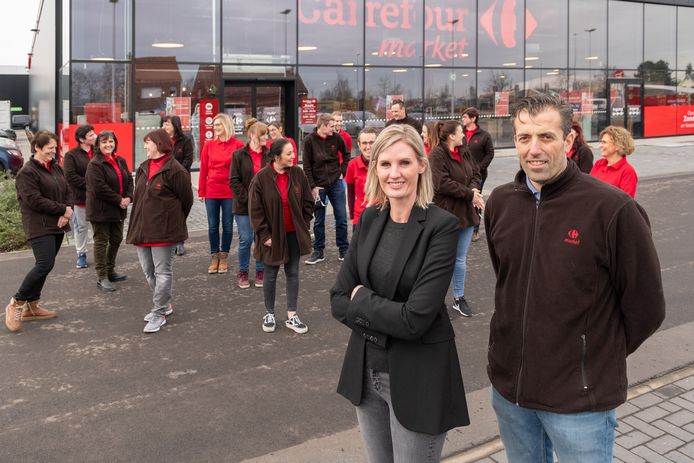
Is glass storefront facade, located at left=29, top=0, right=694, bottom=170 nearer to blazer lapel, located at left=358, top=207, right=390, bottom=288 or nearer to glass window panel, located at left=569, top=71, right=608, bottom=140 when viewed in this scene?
glass window panel, located at left=569, top=71, right=608, bottom=140

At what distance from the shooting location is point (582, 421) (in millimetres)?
2342

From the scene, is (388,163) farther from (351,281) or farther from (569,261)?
(569,261)

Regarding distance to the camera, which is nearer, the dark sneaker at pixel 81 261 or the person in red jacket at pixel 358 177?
the person in red jacket at pixel 358 177

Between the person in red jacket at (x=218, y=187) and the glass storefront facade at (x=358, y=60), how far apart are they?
9.03 m

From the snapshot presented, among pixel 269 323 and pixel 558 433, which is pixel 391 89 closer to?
pixel 269 323

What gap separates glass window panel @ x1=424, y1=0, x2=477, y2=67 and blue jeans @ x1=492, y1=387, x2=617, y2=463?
1990 cm

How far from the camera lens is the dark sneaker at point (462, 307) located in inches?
255

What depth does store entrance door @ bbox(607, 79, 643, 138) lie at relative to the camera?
2614 centimetres

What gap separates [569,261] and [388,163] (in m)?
0.83

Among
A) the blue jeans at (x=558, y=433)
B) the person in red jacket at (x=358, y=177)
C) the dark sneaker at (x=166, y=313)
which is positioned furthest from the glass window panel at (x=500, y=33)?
the blue jeans at (x=558, y=433)

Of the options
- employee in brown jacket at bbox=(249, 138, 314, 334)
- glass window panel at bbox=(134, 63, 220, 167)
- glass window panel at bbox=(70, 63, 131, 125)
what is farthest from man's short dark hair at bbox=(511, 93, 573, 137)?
glass window panel at bbox=(134, 63, 220, 167)

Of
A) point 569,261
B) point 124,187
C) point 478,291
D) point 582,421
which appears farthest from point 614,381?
point 124,187

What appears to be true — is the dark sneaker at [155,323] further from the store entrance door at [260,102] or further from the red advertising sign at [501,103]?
the red advertising sign at [501,103]

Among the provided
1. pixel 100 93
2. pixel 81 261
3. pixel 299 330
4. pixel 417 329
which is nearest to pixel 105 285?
pixel 81 261
